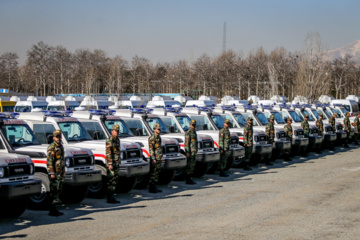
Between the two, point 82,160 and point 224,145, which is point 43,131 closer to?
point 82,160

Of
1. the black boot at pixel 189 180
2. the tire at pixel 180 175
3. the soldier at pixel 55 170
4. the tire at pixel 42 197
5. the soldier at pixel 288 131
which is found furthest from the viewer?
the soldier at pixel 288 131

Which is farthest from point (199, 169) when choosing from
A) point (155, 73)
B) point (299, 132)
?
point (155, 73)

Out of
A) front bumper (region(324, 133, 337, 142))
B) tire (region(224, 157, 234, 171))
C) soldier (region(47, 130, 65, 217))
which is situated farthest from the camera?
front bumper (region(324, 133, 337, 142))

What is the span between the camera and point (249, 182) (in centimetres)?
1605

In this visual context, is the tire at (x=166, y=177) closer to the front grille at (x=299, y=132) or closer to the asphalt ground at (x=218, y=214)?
the asphalt ground at (x=218, y=214)

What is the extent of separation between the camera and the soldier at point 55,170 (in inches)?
416

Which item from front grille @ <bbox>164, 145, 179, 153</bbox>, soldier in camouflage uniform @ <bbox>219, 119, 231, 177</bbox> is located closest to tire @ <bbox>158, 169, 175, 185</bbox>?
front grille @ <bbox>164, 145, 179, 153</bbox>

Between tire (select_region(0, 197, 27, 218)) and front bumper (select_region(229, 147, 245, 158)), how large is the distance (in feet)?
29.8

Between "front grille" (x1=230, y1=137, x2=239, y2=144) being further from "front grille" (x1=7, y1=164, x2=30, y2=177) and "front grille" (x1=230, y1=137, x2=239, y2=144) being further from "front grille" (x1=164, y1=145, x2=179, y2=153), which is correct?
"front grille" (x1=7, y1=164, x2=30, y2=177)

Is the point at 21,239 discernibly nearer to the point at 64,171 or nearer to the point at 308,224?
the point at 64,171

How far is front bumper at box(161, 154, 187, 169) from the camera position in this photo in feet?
47.3

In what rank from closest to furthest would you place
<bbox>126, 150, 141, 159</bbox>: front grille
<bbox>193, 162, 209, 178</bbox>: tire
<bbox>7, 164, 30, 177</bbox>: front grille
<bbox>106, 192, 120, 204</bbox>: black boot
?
<bbox>7, 164, 30, 177</bbox>: front grille < <bbox>106, 192, 120, 204</bbox>: black boot < <bbox>126, 150, 141, 159</bbox>: front grille < <bbox>193, 162, 209, 178</bbox>: tire

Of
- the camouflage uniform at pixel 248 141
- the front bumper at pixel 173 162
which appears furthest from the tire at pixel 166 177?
the camouflage uniform at pixel 248 141

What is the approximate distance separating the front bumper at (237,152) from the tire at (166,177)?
3417 millimetres
